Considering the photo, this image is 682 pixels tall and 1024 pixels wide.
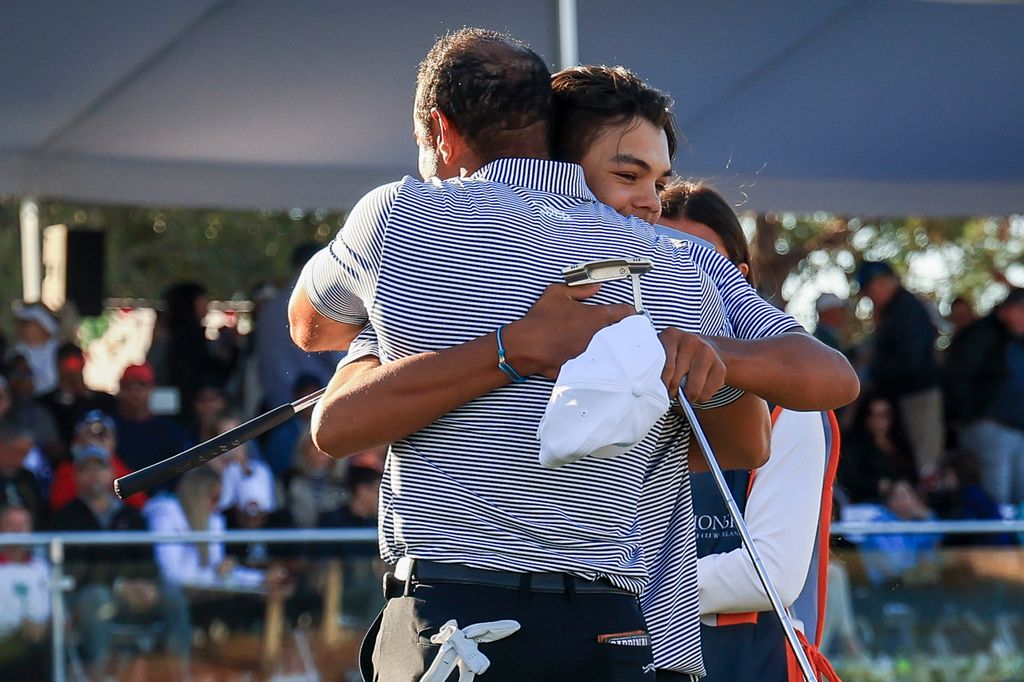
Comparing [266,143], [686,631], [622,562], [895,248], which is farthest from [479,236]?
[895,248]

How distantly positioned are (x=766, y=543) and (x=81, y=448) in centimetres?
616

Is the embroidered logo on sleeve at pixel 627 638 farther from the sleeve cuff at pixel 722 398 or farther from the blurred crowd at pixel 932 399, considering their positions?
the blurred crowd at pixel 932 399

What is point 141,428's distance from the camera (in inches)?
367

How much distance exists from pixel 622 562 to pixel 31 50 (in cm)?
645

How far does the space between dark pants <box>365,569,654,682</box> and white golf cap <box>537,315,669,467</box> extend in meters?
0.26

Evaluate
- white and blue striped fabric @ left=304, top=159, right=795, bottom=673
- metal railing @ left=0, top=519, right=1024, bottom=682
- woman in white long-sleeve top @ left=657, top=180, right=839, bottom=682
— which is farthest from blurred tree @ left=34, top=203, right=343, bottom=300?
white and blue striped fabric @ left=304, top=159, right=795, bottom=673

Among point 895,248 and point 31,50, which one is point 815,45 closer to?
point 31,50

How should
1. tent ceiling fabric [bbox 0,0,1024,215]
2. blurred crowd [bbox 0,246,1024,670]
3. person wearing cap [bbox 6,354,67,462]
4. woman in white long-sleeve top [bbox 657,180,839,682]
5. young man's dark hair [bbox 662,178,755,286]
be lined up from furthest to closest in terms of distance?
person wearing cap [bbox 6,354,67,462], tent ceiling fabric [bbox 0,0,1024,215], blurred crowd [bbox 0,246,1024,670], young man's dark hair [bbox 662,178,755,286], woman in white long-sleeve top [bbox 657,180,839,682]

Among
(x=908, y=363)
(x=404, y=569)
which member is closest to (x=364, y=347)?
(x=404, y=569)

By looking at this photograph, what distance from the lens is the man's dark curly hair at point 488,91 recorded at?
2465mm

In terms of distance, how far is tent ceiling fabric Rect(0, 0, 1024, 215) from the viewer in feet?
26.6

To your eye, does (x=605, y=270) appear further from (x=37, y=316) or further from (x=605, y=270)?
(x=37, y=316)

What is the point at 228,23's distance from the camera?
8.12 metres

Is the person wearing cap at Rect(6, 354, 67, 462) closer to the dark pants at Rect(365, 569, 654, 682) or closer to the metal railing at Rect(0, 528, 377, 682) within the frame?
the metal railing at Rect(0, 528, 377, 682)
